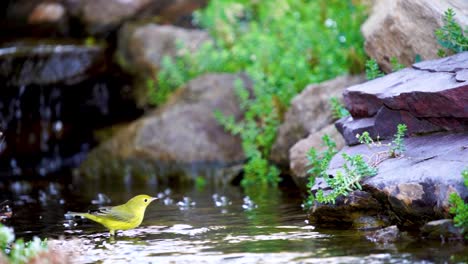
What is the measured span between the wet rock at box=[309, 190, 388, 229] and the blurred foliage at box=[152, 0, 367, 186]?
13.4ft

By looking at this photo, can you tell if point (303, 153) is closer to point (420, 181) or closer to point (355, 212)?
point (355, 212)

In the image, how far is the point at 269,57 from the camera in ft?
44.3

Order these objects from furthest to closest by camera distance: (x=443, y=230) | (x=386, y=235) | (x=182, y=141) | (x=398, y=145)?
(x=182, y=141) → (x=398, y=145) → (x=386, y=235) → (x=443, y=230)

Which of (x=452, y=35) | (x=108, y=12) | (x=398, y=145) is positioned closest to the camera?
(x=398, y=145)

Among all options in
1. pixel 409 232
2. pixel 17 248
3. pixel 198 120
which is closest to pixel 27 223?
pixel 17 248

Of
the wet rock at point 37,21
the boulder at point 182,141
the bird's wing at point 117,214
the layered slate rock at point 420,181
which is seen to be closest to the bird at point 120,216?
the bird's wing at point 117,214

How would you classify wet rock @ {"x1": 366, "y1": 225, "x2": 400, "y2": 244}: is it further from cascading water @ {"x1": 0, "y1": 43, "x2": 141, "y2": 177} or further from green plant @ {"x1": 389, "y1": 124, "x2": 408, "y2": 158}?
cascading water @ {"x1": 0, "y1": 43, "x2": 141, "y2": 177}

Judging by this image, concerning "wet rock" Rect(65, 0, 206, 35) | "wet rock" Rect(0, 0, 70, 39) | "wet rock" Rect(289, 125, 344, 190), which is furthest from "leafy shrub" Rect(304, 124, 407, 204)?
"wet rock" Rect(0, 0, 70, 39)

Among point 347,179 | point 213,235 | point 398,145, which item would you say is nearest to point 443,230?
point 347,179

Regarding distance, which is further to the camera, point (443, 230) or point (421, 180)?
point (421, 180)

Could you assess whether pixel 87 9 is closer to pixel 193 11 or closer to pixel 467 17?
pixel 193 11

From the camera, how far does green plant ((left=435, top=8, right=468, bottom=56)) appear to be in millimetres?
8969

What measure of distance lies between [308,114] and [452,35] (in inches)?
120

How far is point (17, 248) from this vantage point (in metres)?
5.56
